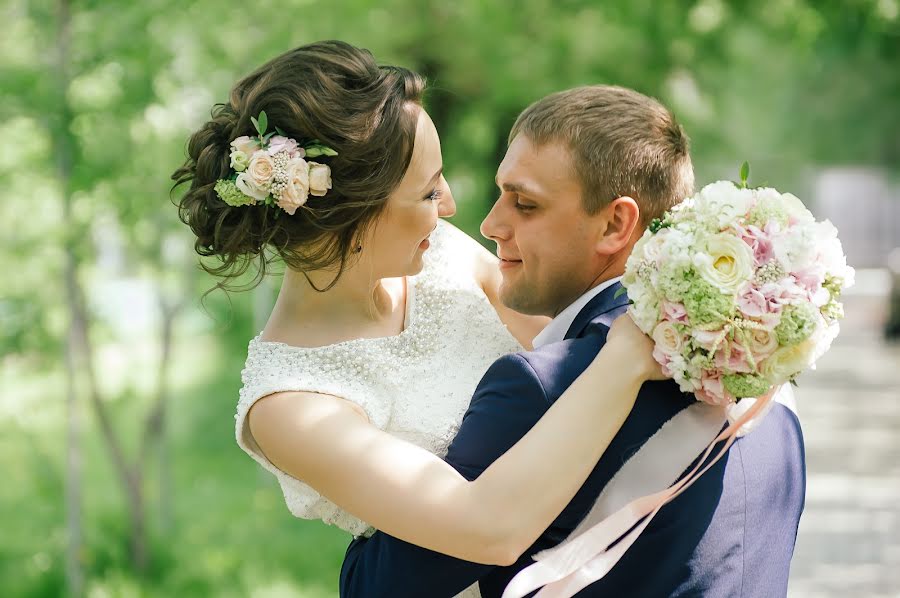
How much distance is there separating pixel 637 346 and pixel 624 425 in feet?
0.52

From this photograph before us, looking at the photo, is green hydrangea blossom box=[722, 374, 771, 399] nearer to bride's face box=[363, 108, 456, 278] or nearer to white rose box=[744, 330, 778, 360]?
white rose box=[744, 330, 778, 360]

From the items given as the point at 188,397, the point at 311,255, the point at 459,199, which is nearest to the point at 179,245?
the point at 459,199

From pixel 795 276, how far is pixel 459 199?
689 centimetres

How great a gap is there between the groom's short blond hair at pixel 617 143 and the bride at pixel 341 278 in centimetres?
35

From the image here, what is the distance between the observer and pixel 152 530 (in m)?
7.43

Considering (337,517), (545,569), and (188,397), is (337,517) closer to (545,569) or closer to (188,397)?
(545,569)

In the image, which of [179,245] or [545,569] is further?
[179,245]

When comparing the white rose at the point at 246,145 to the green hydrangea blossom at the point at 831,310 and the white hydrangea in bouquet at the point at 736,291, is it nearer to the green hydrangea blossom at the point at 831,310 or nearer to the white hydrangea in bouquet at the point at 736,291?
the white hydrangea in bouquet at the point at 736,291

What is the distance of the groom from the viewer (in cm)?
211

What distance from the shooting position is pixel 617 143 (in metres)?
2.46

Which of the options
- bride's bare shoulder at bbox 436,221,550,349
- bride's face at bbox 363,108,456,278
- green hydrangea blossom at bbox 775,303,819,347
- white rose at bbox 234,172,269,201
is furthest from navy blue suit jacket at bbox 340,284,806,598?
bride's bare shoulder at bbox 436,221,550,349

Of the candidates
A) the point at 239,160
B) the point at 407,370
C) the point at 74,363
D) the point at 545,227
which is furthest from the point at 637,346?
the point at 74,363

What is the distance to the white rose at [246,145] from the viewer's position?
8.29 ft

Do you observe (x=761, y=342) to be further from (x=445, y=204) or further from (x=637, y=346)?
(x=445, y=204)
